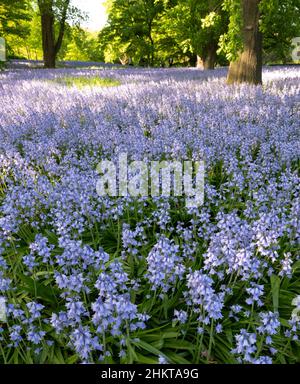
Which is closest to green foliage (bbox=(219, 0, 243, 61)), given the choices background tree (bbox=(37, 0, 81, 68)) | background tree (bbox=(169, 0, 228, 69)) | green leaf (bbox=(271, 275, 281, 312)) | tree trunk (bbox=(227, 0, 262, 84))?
tree trunk (bbox=(227, 0, 262, 84))

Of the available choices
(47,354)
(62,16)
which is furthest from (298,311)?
(62,16)

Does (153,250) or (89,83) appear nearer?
(153,250)

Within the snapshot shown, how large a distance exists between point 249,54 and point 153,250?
1044 cm

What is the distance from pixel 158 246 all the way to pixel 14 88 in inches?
450

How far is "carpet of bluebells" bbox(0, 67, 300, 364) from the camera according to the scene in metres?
2.43

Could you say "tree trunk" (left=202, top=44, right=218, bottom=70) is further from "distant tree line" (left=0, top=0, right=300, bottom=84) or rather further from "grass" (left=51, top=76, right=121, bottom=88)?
"grass" (left=51, top=76, right=121, bottom=88)

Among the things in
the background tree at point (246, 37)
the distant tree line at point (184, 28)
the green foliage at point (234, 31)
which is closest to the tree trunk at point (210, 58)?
the distant tree line at point (184, 28)

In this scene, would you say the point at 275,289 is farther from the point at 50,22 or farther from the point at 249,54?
the point at 50,22

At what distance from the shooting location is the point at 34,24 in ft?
190

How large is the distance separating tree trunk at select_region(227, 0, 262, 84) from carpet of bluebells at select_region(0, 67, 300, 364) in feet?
10.7

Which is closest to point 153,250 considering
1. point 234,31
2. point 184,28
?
point 234,31

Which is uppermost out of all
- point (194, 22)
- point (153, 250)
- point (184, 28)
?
point (194, 22)

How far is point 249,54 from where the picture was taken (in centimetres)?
1116
